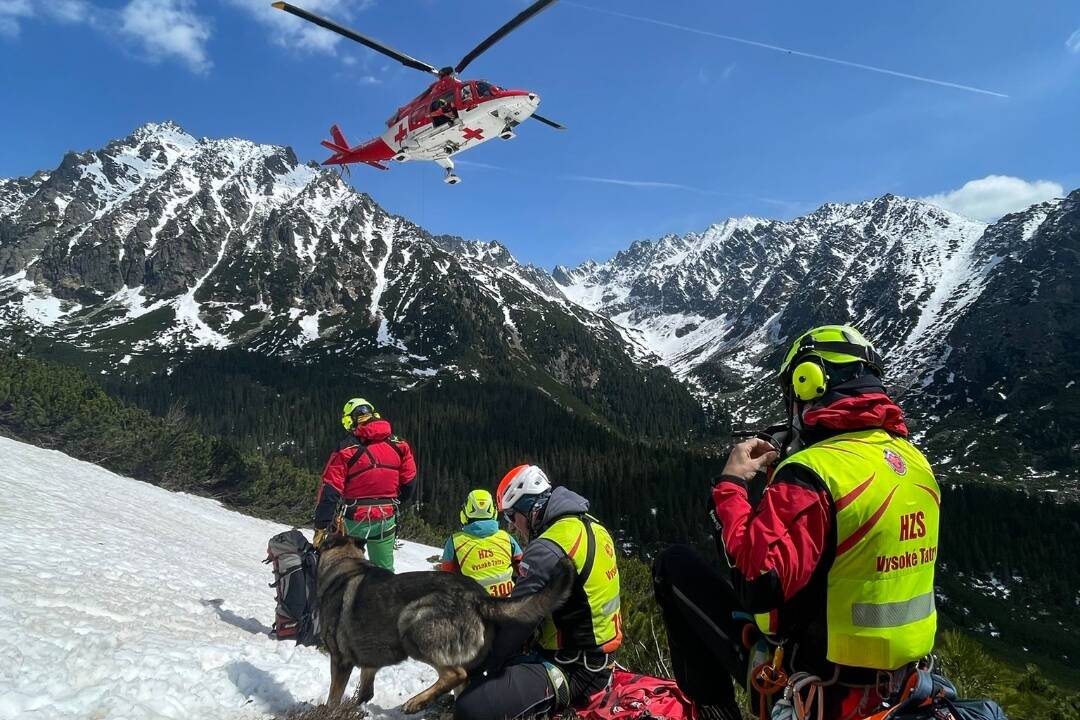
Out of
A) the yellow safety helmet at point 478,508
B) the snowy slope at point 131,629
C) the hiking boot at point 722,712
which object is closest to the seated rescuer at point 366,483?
the yellow safety helmet at point 478,508

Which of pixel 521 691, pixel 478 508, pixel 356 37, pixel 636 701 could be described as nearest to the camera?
pixel 521 691

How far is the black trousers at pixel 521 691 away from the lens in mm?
5625

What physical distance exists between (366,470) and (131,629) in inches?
145

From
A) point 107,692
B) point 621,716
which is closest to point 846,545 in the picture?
point 621,716

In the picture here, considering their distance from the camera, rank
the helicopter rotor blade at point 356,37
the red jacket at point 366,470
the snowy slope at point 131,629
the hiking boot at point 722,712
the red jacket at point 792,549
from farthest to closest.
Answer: the helicopter rotor blade at point 356,37 < the red jacket at point 366,470 < the snowy slope at point 131,629 < the hiking boot at point 722,712 < the red jacket at point 792,549

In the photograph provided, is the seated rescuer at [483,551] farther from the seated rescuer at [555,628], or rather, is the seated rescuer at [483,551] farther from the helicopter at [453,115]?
the helicopter at [453,115]

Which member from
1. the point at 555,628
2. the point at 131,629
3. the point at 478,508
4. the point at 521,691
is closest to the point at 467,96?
the point at 478,508

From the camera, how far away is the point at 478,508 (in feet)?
28.1

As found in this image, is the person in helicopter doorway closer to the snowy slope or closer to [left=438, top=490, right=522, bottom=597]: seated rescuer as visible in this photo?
the snowy slope

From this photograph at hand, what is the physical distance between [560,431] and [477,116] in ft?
479

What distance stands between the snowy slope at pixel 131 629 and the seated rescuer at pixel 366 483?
6.79 feet

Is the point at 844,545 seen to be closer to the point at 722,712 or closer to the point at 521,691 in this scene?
Result: the point at 722,712

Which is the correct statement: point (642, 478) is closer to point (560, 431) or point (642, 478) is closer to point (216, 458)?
point (560, 431)

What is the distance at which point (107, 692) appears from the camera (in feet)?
18.0
